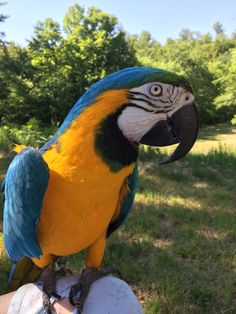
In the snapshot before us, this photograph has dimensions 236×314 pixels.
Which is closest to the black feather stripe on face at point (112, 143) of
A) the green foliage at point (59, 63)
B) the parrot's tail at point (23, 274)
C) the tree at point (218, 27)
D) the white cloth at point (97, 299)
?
the white cloth at point (97, 299)

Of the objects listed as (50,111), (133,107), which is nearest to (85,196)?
(133,107)

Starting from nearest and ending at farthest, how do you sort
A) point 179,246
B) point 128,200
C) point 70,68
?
point 128,200 → point 179,246 → point 70,68

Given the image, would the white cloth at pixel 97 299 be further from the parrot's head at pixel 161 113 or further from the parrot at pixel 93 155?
the parrot's head at pixel 161 113

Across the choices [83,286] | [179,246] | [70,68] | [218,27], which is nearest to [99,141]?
[83,286]

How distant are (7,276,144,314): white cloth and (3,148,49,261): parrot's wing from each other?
151 millimetres

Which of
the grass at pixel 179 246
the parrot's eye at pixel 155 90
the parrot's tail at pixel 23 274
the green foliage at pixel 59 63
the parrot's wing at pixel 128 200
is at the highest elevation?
the green foliage at pixel 59 63

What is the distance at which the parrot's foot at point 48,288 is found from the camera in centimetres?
131

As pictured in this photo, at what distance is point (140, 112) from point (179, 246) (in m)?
1.98

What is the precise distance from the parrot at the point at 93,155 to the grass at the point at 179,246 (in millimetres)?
1137

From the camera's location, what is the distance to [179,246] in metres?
2.89

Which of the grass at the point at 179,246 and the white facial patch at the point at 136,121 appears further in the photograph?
the grass at the point at 179,246

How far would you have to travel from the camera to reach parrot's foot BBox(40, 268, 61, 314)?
1.31m

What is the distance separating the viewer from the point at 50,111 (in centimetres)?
1648

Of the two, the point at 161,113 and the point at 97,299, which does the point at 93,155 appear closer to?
the point at 161,113
